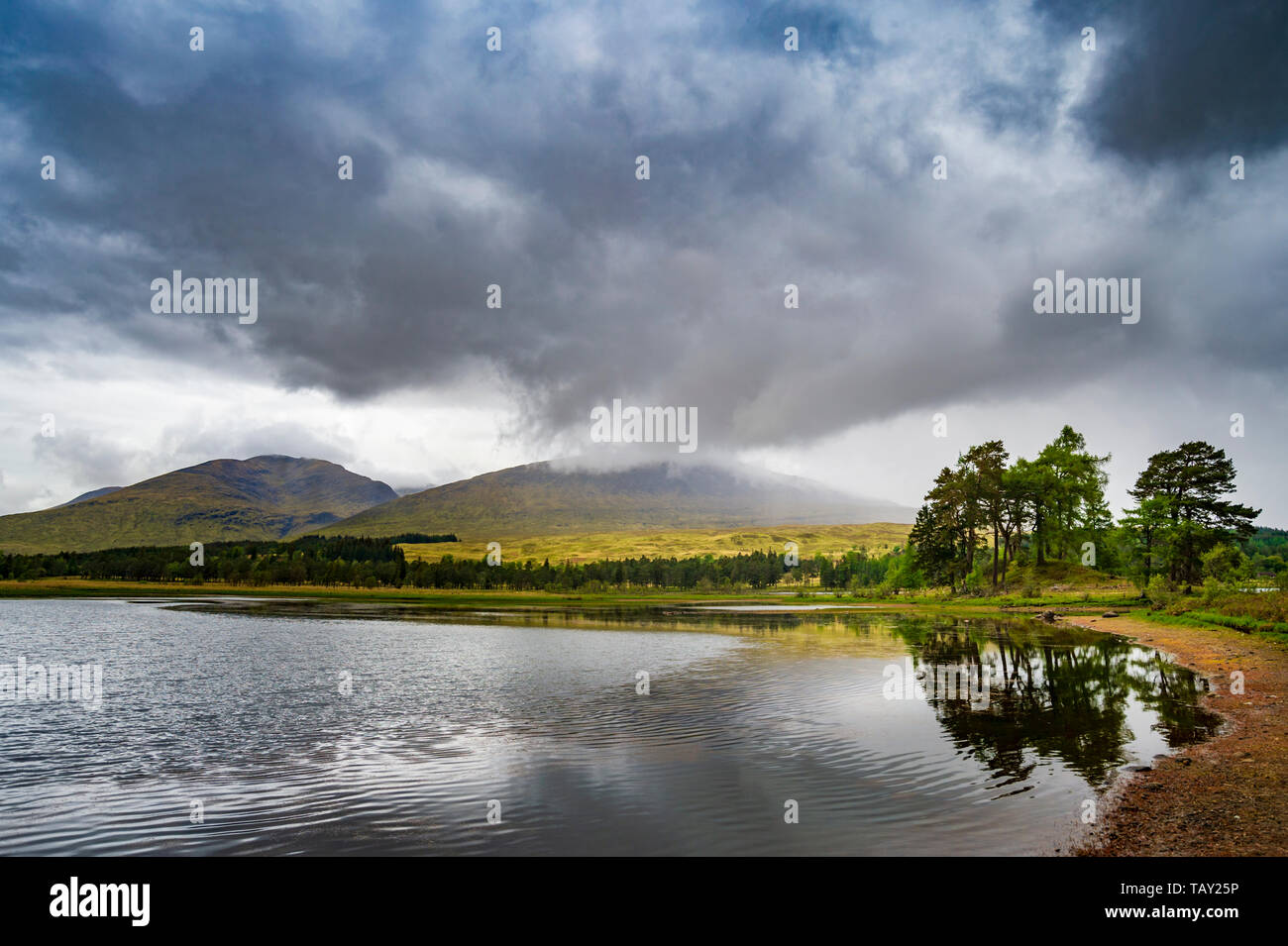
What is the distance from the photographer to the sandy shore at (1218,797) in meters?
11.7

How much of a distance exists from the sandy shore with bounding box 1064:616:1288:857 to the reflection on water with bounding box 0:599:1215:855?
34.7 inches

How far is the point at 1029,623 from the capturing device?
65.3 metres

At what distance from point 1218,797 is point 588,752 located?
1493cm

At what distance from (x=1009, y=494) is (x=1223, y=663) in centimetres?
6948

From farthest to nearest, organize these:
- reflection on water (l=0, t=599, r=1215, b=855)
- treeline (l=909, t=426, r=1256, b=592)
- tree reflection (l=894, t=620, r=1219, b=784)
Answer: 1. treeline (l=909, t=426, r=1256, b=592)
2. tree reflection (l=894, t=620, r=1219, b=784)
3. reflection on water (l=0, t=599, r=1215, b=855)

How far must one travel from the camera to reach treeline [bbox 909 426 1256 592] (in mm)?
72375

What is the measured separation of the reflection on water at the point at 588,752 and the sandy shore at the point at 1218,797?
34.7 inches

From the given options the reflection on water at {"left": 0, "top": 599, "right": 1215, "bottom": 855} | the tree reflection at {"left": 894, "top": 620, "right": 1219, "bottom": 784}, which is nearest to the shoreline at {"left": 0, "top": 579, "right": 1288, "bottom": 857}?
the reflection on water at {"left": 0, "top": 599, "right": 1215, "bottom": 855}

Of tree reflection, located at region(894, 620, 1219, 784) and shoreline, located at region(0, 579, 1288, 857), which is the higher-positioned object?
shoreline, located at region(0, 579, 1288, 857)

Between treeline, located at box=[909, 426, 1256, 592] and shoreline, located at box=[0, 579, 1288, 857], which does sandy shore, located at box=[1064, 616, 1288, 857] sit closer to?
shoreline, located at box=[0, 579, 1288, 857]

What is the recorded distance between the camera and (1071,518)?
98.9 meters

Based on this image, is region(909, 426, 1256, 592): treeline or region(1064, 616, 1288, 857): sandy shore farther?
region(909, 426, 1256, 592): treeline
